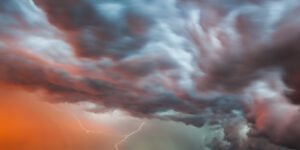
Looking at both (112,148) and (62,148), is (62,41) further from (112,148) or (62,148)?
(112,148)

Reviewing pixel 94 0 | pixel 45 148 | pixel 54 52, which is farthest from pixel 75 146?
pixel 94 0

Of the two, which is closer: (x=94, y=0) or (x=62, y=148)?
(x=94, y=0)

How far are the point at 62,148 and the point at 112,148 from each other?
16021mm

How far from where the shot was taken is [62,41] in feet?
115

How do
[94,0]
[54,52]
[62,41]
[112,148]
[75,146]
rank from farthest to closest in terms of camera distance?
[112,148]
[75,146]
[54,52]
[62,41]
[94,0]

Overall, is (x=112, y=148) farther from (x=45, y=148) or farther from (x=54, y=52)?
(x=54, y=52)

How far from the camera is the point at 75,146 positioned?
223 ft

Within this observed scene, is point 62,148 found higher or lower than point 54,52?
→ lower

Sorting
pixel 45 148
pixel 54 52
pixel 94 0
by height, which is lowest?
pixel 45 148

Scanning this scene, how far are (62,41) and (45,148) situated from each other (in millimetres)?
38575

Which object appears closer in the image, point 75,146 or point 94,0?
point 94,0

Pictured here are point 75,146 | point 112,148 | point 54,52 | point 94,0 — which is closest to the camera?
point 94,0

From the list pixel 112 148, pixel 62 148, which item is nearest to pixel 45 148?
pixel 62 148

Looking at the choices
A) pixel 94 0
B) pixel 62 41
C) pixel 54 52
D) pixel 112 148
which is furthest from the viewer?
pixel 112 148
